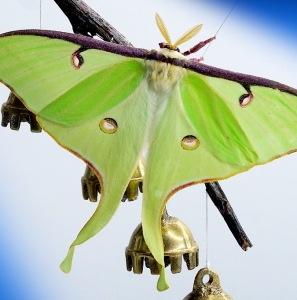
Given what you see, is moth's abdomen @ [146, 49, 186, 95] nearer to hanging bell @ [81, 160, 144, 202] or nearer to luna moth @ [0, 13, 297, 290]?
luna moth @ [0, 13, 297, 290]

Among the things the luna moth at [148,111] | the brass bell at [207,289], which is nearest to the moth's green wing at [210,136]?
the luna moth at [148,111]

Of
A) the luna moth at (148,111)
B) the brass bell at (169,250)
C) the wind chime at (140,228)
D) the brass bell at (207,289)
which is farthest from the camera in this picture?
the brass bell at (207,289)

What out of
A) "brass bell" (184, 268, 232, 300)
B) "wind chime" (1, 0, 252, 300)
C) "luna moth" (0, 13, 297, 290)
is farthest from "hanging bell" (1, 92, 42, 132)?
"brass bell" (184, 268, 232, 300)

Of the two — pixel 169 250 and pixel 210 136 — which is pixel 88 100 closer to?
pixel 210 136

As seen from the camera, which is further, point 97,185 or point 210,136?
point 97,185

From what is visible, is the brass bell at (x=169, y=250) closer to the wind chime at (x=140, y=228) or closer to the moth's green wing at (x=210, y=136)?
the wind chime at (x=140, y=228)

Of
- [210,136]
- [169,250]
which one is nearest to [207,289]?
Answer: [169,250]

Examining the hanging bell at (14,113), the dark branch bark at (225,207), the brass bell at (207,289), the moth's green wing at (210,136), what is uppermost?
the hanging bell at (14,113)
